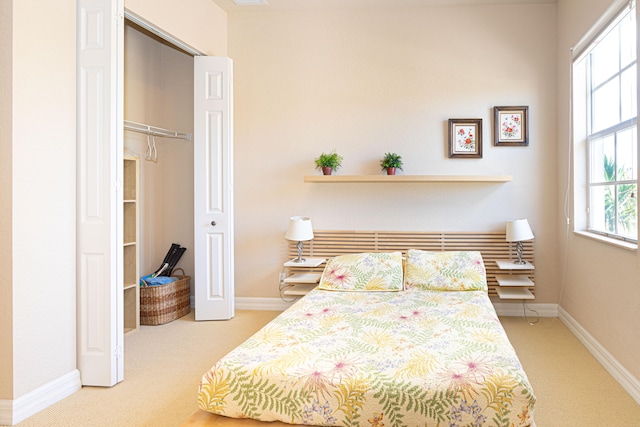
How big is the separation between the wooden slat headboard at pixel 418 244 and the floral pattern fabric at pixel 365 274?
607mm

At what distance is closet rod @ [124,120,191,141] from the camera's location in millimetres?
4409

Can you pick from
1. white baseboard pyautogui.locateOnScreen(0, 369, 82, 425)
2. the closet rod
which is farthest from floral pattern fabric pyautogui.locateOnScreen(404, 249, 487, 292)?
the closet rod

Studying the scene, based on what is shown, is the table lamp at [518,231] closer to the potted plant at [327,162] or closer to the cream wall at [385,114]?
the cream wall at [385,114]

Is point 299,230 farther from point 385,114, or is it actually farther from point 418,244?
point 385,114

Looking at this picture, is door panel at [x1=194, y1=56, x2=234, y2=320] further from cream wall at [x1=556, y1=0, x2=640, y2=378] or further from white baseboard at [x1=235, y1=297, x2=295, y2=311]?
cream wall at [x1=556, y1=0, x2=640, y2=378]

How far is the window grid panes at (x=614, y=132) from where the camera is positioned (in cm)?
332

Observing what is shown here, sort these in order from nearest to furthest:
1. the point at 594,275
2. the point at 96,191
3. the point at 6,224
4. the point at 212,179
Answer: the point at 6,224, the point at 96,191, the point at 594,275, the point at 212,179

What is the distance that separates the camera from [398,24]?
4.98 metres

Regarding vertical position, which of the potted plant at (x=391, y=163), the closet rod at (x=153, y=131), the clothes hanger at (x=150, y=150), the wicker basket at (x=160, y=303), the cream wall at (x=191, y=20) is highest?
the cream wall at (x=191, y=20)

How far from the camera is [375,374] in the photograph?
2.23 m

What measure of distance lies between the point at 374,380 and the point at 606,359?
2107mm

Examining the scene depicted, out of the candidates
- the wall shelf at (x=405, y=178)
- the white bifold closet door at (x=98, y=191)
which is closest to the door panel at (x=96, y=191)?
the white bifold closet door at (x=98, y=191)

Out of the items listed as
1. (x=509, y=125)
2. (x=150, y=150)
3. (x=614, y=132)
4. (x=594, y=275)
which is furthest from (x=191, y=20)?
(x=594, y=275)

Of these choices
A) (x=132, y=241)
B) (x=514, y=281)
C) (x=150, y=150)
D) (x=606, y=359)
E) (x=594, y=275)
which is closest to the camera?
(x=606, y=359)
